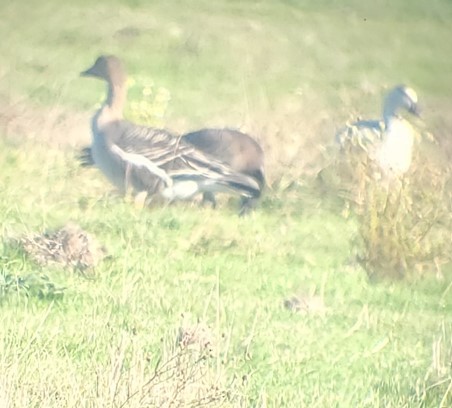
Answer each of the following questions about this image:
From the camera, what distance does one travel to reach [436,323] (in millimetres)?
6758

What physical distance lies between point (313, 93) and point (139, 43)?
0.90 meters

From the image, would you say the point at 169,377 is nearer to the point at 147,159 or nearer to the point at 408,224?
the point at 147,159

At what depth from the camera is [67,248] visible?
22.6ft

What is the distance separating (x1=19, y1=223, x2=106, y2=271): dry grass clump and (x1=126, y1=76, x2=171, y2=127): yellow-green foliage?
633 millimetres

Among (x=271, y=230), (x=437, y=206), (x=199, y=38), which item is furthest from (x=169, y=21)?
(x=437, y=206)

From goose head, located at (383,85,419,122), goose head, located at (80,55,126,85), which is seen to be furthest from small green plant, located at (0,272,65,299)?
goose head, located at (383,85,419,122)

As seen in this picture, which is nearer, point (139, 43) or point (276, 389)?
point (276, 389)

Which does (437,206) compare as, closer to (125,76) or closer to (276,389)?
(276,389)

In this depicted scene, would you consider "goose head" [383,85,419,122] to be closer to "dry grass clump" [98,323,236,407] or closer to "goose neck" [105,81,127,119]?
"goose neck" [105,81,127,119]

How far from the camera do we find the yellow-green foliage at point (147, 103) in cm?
702

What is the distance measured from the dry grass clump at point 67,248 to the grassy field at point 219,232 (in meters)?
0.05

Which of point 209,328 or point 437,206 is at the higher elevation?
point 437,206

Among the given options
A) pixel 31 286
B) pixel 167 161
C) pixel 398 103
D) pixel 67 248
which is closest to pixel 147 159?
pixel 167 161

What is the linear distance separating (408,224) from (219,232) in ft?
3.01
